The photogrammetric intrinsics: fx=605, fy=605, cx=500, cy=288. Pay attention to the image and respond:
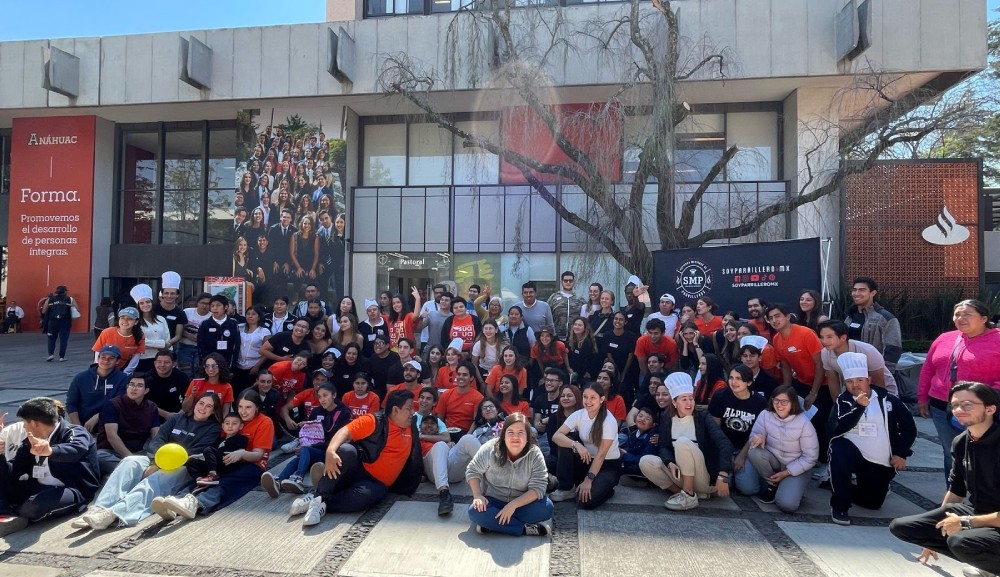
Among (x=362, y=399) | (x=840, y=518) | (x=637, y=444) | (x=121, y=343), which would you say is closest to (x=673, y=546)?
(x=840, y=518)

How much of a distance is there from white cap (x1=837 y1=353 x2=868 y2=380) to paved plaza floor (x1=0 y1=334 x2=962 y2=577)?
1.11 m

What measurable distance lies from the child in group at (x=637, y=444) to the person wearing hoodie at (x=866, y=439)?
1495 mm

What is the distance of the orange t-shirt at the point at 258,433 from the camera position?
521cm

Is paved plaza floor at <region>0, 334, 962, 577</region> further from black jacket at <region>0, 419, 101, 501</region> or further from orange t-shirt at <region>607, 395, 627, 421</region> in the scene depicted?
orange t-shirt at <region>607, 395, 627, 421</region>

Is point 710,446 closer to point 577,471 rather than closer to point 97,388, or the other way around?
point 577,471

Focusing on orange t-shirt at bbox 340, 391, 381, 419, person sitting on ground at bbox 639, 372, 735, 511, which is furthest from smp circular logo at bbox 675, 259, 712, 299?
orange t-shirt at bbox 340, 391, 381, 419

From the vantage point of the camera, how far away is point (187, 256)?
18.4 m

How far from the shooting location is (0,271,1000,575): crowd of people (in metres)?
4.41

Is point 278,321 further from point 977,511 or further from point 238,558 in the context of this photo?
point 977,511

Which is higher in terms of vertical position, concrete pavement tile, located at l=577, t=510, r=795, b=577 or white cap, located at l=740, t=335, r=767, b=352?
white cap, located at l=740, t=335, r=767, b=352

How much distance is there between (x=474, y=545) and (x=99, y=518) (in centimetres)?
265

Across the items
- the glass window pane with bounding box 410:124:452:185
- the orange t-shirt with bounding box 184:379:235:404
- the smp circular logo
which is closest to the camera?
the orange t-shirt with bounding box 184:379:235:404

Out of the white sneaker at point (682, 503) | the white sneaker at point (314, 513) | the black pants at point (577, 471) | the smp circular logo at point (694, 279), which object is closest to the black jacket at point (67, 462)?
the white sneaker at point (314, 513)

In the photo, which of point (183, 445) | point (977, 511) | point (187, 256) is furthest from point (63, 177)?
point (977, 511)
